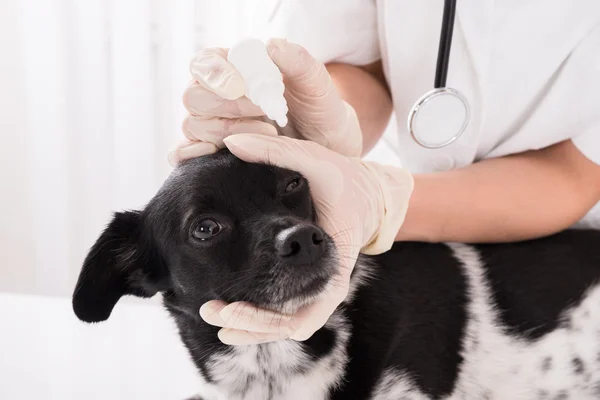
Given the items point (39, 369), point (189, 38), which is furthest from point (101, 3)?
point (39, 369)

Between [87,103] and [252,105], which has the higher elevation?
[252,105]

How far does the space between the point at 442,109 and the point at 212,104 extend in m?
0.45

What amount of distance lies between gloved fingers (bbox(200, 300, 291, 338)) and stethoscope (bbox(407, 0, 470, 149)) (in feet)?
1.52

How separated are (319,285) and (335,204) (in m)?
0.15

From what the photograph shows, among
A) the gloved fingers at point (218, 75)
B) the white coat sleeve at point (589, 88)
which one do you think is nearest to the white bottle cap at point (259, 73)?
the gloved fingers at point (218, 75)

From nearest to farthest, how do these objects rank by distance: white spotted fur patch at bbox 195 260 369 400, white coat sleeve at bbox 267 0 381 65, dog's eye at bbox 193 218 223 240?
dog's eye at bbox 193 218 223 240 < white spotted fur patch at bbox 195 260 369 400 < white coat sleeve at bbox 267 0 381 65

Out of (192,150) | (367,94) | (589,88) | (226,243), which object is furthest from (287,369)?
(589,88)

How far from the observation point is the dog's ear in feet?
3.74

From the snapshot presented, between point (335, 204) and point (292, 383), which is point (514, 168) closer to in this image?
point (335, 204)

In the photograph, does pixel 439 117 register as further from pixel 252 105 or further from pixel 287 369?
pixel 287 369

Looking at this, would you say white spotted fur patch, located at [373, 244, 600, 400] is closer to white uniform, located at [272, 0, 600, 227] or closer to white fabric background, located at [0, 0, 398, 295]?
white uniform, located at [272, 0, 600, 227]

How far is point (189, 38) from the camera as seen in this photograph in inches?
88.6

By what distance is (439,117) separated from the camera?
1254 millimetres

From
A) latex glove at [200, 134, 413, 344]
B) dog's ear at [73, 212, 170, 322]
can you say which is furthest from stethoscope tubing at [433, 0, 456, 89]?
dog's ear at [73, 212, 170, 322]
